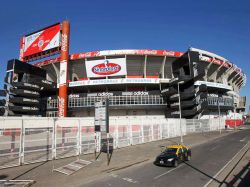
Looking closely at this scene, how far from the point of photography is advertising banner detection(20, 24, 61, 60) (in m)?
69.1

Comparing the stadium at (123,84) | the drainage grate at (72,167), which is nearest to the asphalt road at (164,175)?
the drainage grate at (72,167)

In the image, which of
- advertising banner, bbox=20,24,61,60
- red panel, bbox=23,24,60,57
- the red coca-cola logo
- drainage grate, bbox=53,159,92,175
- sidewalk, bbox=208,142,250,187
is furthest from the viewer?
red panel, bbox=23,24,60,57

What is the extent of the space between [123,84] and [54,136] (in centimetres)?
5297

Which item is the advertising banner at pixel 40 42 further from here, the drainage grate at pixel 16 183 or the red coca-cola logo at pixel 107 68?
the drainage grate at pixel 16 183

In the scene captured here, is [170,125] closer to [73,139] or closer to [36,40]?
[73,139]

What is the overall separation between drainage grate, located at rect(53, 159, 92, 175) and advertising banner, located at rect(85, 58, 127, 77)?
52803 millimetres

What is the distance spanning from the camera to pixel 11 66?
6412 cm

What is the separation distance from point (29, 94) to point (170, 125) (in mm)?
47102

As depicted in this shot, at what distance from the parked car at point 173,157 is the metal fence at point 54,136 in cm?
814

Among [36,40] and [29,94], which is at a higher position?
[36,40]

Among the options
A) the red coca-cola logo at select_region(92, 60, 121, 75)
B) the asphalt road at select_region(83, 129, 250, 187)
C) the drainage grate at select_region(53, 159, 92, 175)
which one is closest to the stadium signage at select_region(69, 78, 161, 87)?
the red coca-cola logo at select_region(92, 60, 121, 75)

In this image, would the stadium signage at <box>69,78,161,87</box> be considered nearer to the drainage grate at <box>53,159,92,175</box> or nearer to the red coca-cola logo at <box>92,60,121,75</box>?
the red coca-cola logo at <box>92,60,121,75</box>

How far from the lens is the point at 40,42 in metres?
73.3

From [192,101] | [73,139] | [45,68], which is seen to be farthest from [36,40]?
[73,139]
